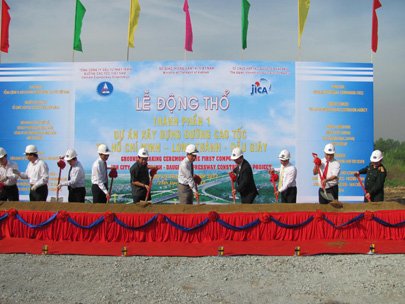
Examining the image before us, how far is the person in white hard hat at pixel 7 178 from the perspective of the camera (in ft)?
27.1

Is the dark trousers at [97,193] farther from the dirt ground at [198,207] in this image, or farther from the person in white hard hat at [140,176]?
the dirt ground at [198,207]

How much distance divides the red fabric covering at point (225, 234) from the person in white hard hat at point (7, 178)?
64.9 inches

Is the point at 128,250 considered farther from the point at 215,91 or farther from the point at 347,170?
the point at 347,170

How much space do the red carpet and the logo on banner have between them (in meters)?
4.39

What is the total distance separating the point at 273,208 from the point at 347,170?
4.00 meters

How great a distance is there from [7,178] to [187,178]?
3.02m

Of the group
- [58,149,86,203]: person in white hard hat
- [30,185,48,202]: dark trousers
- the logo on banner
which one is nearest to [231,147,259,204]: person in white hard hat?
[58,149,86,203]: person in white hard hat

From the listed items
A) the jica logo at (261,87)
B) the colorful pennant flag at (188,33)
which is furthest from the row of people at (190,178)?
the colorful pennant flag at (188,33)

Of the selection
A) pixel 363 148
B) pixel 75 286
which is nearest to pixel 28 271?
pixel 75 286

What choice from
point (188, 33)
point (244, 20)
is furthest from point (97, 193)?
point (244, 20)

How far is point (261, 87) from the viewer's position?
1057 cm

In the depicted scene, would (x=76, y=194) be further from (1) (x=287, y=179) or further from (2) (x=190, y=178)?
(1) (x=287, y=179)

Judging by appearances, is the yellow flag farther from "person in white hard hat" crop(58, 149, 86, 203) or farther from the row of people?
"person in white hard hat" crop(58, 149, 86, 203)

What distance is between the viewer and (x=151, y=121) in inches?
420
